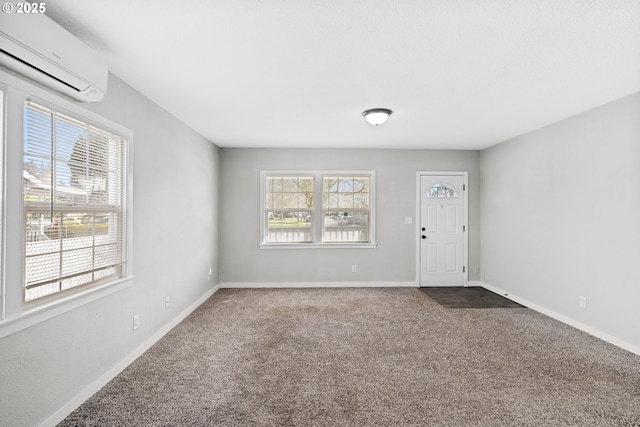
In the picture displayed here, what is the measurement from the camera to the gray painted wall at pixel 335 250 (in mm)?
5238

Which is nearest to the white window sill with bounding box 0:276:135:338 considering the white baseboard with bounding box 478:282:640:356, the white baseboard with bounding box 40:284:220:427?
the white baseboard with bounding box 40:284:220:427

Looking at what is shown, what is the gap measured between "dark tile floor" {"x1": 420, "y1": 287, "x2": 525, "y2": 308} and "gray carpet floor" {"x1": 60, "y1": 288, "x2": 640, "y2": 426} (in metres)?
0.49

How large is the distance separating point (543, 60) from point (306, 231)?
13.0ft

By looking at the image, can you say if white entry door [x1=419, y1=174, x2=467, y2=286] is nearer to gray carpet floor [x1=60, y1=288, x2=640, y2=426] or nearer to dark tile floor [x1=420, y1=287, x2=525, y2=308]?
dark tile floor [x1=420, y1=287, x2=525, y2=308]

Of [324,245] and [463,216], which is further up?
[463,216]

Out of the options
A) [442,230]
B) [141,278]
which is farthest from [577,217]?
[141,278]

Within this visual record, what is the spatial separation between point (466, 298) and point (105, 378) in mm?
4554

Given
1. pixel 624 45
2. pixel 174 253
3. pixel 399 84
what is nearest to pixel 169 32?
pixel 399 84

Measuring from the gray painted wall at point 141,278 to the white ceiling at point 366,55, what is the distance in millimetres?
400

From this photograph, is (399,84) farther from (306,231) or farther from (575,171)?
(306,231)

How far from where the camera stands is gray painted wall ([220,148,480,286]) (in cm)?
524

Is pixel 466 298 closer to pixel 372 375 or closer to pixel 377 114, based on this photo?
pixel 372 375

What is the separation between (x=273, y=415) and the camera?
6.48 ft

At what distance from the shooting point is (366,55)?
2.14m
